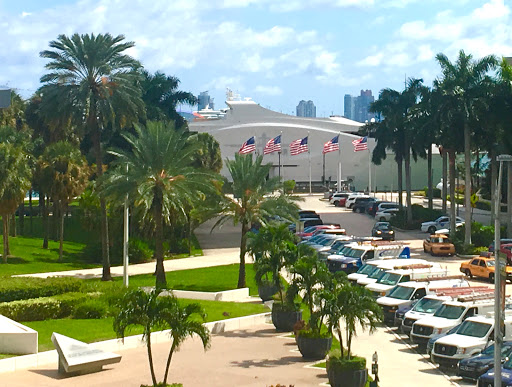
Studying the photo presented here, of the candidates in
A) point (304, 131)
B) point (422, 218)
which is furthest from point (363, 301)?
point (304, 131)

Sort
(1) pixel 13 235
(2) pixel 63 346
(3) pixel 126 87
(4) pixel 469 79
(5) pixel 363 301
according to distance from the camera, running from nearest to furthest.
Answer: (5) pixel 363 301 < (2) pixel 63 346 < (3) pixel 126 87 < (4) pixel 469 79 < (1) pixel 13 235

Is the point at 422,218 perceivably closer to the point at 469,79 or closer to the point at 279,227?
the point at 469,79

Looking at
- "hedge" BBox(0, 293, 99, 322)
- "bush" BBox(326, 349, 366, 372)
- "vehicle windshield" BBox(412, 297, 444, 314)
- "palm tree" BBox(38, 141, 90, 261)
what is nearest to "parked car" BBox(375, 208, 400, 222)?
"palm tree" BBox(38, 141, 90, 261)

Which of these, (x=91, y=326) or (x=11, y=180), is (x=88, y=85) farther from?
(x=91, y=326)

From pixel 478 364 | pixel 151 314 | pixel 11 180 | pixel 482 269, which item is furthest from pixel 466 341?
pixel 11 180

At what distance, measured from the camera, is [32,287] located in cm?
3303

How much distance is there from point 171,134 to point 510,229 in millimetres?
26610

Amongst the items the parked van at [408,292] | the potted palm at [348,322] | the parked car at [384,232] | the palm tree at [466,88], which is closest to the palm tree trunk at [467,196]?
the palm tree at [466,88]

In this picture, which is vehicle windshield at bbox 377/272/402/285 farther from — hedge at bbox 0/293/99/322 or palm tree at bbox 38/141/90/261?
palm tree at bbox 38/141/90/261

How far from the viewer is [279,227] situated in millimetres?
33719

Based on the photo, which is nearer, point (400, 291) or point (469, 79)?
point (400, 291)

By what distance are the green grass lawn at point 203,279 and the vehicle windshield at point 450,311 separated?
45.0ft

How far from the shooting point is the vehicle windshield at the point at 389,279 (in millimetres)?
35594

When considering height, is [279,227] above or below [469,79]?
below
